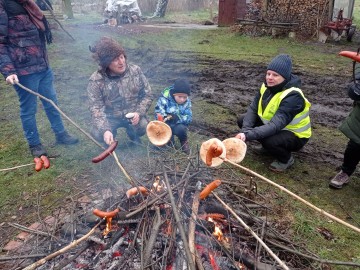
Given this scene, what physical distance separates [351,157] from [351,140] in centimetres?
22

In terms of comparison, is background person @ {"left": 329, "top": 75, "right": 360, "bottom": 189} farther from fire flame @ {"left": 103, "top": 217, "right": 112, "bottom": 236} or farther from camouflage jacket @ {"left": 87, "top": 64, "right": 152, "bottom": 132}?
fire flame @ {"left": 103, "top": 217, "right": 112, "bottom": 236}

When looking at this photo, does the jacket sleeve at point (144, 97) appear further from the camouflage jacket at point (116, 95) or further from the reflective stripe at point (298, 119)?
the reflective stripe at point (298, 119)

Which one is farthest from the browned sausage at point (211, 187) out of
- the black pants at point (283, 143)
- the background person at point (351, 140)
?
the background person at point (351, 140)

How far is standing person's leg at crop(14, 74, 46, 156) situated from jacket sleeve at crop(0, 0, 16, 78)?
0.26 meters

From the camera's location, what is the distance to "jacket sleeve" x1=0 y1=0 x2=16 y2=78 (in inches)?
135

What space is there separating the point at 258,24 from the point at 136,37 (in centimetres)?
465

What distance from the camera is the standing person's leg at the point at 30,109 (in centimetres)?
385

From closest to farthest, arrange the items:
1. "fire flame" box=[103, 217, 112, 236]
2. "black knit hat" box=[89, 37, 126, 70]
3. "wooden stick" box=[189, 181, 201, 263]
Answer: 1. "wooden stick" box=[189, 181, 201, 263]
2. "fire flame" box=[103, 217, 112, 236]
3. "black knit hat" box=[89, 37, 126, 70]

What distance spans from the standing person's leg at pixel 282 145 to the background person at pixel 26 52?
2936 millimetres

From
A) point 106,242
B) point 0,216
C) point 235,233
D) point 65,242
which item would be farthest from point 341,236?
point 0,216

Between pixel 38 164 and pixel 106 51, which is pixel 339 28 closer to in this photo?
pixel 106 51

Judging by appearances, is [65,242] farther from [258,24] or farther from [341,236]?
[258,24]

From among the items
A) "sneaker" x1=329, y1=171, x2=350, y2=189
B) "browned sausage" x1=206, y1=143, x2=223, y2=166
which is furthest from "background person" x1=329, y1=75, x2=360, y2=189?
"browned sausage" x1=206, y1=143, x2=223, y2=166

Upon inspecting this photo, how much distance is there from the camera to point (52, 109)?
4.37 meters
